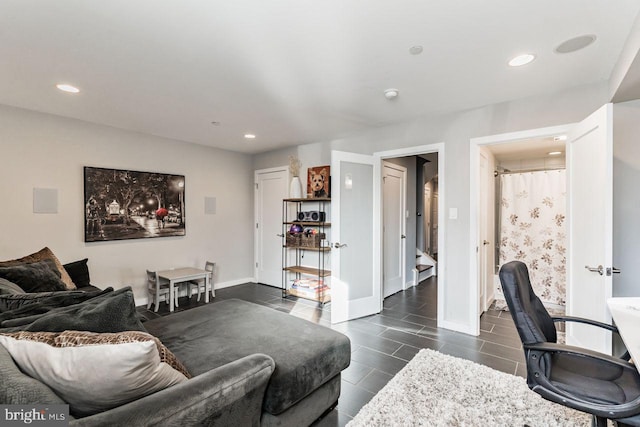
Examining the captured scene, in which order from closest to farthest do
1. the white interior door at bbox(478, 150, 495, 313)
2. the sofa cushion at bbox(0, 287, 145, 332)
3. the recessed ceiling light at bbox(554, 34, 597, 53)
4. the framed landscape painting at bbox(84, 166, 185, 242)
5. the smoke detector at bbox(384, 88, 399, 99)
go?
the sofa cushion at bbox(0, 287, 145, 332) → the recessed ceiling light at bbox(554, 34, 597, 53) → the smoke detector at bbox(384, 88, 399, 99) → the white interior door at bbox(478, 150, 495, 313) → the framed landscape painting at bbox(84, 166, 185, 242)

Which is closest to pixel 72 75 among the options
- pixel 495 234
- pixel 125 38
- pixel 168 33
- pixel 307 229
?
pixel 125 38

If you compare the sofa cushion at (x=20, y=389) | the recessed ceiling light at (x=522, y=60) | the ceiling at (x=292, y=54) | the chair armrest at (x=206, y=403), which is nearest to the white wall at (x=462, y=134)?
the ceiling at (x=292, y=54)

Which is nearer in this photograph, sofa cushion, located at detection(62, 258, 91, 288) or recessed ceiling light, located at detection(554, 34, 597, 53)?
recessed ceiling light, located at detection(554, 34, 597, 53)

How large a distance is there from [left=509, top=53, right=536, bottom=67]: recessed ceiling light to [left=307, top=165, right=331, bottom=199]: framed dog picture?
265 centimetres

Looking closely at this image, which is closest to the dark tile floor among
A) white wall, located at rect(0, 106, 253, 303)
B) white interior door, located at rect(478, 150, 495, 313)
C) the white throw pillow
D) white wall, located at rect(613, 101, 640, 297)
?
white interior door, located at rect(478, 150, 495, 313)

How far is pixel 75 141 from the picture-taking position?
11.9 feet

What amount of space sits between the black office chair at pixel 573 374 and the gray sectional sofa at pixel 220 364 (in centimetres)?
103

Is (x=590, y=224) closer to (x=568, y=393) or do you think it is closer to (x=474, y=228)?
(x=474, y=228)

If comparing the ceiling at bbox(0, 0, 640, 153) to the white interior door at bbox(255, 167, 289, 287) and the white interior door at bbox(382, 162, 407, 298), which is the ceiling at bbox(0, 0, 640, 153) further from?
the white interior door at bbox(255, 167, 289, 287)

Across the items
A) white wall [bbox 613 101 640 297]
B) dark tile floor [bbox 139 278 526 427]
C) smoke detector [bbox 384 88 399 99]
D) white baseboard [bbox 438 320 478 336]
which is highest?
smoke detector [bbox 384 88 399 99]

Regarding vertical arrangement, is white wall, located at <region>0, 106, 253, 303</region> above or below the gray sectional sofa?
above

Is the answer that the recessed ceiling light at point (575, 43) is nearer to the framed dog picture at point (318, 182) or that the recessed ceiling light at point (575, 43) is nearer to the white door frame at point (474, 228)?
the white door frame at point (474, 228)

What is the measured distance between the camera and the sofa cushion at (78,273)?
3.19 meters

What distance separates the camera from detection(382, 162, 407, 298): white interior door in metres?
4.68
